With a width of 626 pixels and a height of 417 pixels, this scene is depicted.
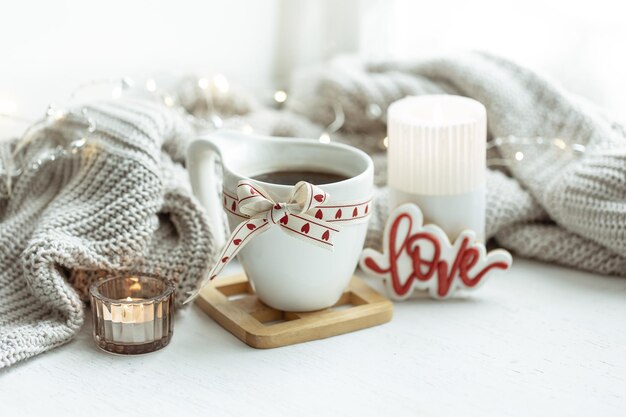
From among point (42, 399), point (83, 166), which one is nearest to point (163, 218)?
point (83, 166)

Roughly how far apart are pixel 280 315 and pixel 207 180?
15cm

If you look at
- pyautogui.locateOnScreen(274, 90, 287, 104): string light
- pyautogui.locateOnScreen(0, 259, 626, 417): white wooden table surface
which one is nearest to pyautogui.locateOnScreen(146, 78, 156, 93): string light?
pyautogui.locateOnScreen(274, 90, 287, 104): string light

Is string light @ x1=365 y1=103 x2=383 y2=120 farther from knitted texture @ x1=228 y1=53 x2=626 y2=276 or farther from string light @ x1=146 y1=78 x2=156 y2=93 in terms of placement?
string light @ x1=146 y1=78 x2=156 y2=93

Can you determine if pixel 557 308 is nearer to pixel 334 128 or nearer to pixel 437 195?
pixel 437 195

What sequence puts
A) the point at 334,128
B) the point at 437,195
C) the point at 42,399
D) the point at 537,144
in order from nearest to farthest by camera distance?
the point at 42,399 < the point at 437,195 < the point at 537,144 < the point at 334,128

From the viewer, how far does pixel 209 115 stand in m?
1.20

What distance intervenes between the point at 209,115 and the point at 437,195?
40 centimetres

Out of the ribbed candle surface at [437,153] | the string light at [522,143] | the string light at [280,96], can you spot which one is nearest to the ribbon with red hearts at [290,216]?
the ribbed candle surface at [437,153]

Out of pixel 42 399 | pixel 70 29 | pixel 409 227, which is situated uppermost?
pixel 70 29

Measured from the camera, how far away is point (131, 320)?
0.82 metres

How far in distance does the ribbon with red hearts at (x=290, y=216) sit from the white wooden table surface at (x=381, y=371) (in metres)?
0.08

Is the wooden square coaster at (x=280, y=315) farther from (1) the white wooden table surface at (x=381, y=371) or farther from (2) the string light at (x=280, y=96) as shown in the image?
(2) the string light at (x=280, y=96)

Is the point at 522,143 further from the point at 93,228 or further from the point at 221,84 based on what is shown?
the point at 93,228

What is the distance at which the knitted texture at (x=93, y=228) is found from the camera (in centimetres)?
84
